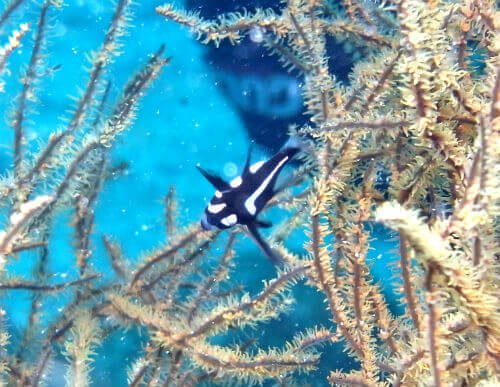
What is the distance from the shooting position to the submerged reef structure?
2.15 m

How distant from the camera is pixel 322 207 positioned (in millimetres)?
2666

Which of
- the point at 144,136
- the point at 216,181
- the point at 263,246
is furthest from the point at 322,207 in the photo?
the point at 144,136

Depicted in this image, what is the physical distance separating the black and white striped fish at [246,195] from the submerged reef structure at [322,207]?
1.00 feet

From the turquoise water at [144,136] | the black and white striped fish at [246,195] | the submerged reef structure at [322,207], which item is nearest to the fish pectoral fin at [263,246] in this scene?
the black and white striped fish at [246,195]

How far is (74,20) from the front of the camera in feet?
16.9

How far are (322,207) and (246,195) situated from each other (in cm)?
47

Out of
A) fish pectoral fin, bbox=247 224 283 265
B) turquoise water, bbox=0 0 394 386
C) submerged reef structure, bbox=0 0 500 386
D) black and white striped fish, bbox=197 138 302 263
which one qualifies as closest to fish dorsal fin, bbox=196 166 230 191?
black and white striped fish, bbox=197 138 302 263

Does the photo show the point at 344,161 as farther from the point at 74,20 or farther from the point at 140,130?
the point at 74,20

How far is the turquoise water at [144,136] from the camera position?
5.17 meters

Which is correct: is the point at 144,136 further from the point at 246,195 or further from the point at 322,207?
the point at 322,207

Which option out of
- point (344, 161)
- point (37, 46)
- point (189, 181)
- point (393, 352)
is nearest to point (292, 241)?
point (189, 181)

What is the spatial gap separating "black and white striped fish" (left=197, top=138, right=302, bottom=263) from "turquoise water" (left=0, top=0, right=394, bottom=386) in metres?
2.44

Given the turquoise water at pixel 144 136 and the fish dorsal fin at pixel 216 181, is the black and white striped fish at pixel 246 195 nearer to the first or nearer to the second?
the fish dorsal fin at pixel 216 181

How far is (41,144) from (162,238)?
2.39 metres
